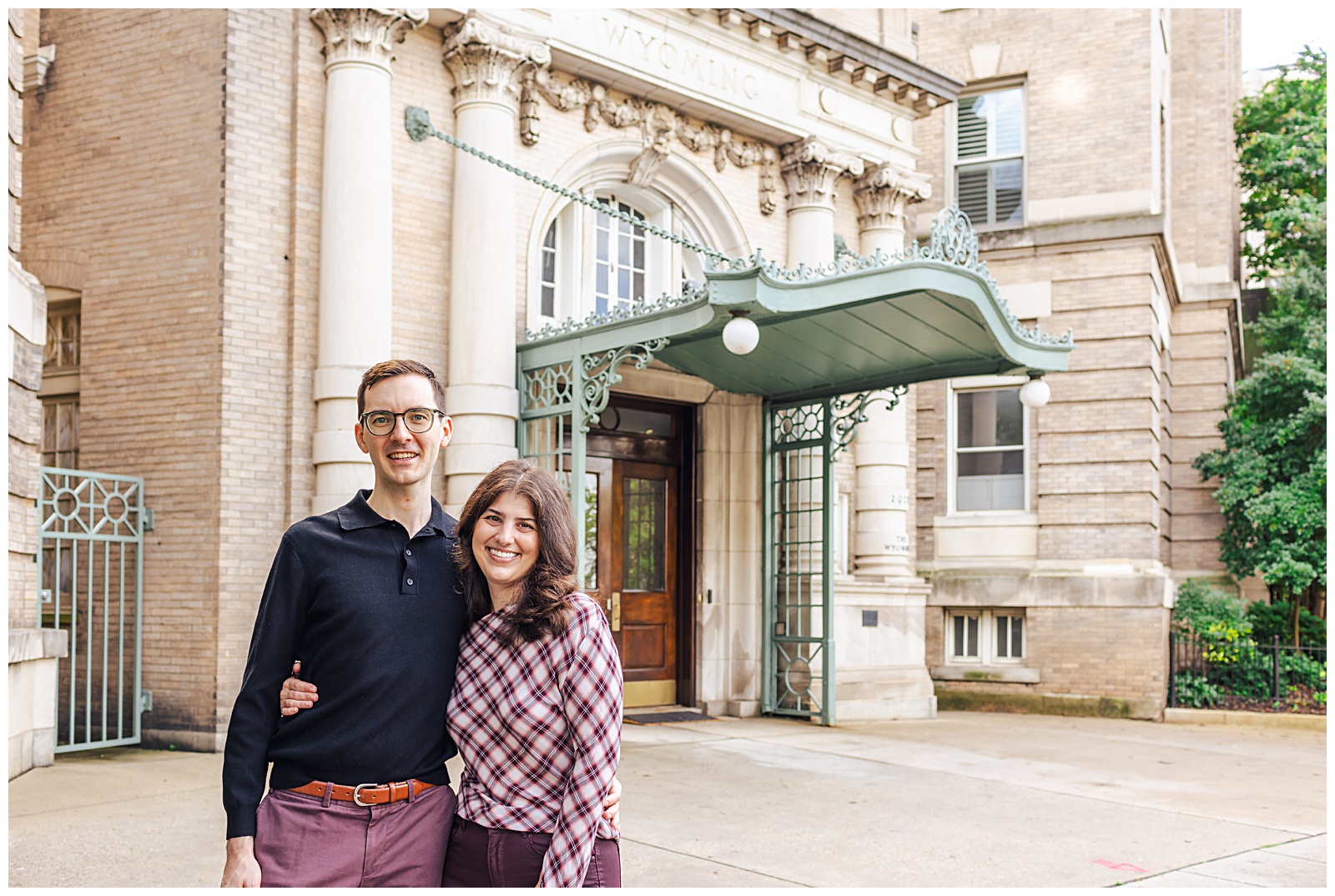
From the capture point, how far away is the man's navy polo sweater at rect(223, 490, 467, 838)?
3.09m

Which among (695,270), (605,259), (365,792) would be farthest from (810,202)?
(365,792)

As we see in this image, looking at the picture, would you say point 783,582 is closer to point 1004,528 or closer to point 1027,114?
point 1004,528

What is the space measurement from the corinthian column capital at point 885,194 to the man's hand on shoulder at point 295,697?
13761 mm

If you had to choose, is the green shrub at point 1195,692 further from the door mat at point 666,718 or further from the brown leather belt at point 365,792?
the brown leather belt at point 365,792

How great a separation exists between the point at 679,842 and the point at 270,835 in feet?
15.9

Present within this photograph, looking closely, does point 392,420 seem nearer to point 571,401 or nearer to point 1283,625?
point 571,401

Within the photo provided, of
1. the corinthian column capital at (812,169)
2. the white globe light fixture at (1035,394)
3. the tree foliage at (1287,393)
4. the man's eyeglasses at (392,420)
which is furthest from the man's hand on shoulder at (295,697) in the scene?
the tree foliage at (1287,393)

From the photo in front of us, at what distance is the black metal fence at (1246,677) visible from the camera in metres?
16.9

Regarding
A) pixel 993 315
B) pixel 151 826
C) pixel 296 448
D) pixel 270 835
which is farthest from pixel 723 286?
pixel 270 835

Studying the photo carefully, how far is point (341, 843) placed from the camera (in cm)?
308

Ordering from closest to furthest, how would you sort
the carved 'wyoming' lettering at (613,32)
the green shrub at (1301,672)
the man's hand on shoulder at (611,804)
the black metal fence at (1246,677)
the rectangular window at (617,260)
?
the man's hand on shoulder at (611,804) → the carved 'wyoming' lettering at (613,32) → the rectangular window at (617,260) → the black metal fence at (1246,677) → the green shrub at (1301,672)

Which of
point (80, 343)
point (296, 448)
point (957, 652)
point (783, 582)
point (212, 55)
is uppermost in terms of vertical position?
point (212, 55)

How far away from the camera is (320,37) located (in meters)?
11.1

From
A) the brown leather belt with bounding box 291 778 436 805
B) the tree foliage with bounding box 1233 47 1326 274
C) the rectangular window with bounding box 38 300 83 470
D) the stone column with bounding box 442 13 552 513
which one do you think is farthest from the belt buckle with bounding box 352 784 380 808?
the tree foliage with bounding box 1233 47 1326 274
